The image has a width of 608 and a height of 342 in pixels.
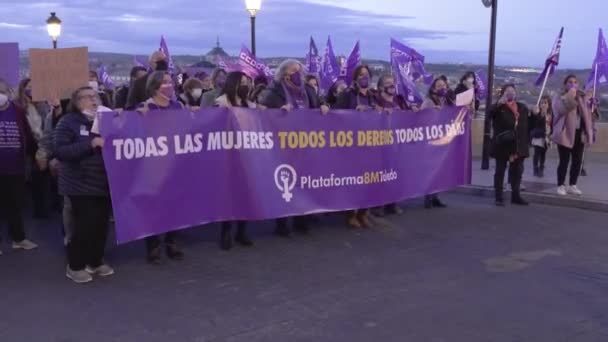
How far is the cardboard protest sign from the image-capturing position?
6.31 m

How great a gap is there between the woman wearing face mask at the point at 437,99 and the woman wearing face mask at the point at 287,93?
2.06m

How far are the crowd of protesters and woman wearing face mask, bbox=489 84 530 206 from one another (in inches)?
0.6

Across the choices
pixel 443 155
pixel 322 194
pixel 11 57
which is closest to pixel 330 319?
pixel 322 194

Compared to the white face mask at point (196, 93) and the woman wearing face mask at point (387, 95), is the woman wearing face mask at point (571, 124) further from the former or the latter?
the white face mask at point (196, 93)

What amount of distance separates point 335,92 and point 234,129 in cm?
347

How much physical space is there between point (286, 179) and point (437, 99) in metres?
3.08

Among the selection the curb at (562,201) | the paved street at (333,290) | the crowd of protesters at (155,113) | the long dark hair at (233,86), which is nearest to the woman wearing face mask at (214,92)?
the crowd of protesters at (155,113)

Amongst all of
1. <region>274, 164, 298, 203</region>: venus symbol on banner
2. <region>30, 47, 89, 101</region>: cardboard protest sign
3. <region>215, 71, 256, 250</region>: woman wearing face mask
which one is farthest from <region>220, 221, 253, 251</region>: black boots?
<region>30, 47, 89, 101</region>: cardboard protest sign

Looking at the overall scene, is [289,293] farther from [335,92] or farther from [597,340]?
[335,92]

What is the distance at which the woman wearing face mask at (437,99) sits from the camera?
31.4 feet

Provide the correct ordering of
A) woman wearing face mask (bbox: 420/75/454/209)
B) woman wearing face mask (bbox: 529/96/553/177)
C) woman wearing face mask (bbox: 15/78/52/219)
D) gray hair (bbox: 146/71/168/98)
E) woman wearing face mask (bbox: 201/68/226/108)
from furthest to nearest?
1. woman wearing face mask (bbox: 529/96/553/177)
2. woman wearing face mask (bbox: 420/75/454/209)
3. woman wearing face mask (bbox: 15/78/52/219)
4. woman wearing face mask (bbox: 201/68/226/108)
5. gray hair (bbox: 146/71/168/98)

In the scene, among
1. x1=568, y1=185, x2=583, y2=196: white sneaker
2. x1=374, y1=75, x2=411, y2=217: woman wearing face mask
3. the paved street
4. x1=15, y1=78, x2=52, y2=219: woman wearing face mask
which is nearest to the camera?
the paved street

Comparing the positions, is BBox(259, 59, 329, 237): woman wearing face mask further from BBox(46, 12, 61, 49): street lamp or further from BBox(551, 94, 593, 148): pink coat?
BBox(46, 12, 61, 49): street lamp

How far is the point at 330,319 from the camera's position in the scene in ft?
17.1
